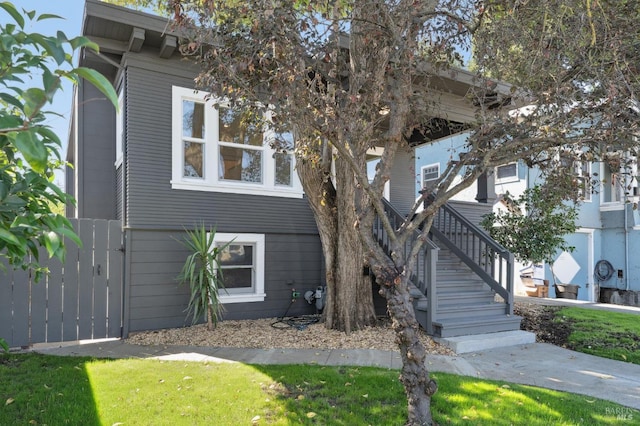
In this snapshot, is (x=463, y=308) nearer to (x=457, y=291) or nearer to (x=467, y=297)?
(x=467, y=297)

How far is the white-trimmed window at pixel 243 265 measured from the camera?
7137 mm

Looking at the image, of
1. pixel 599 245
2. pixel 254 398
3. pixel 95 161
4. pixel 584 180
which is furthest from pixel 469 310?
pixel 599 245

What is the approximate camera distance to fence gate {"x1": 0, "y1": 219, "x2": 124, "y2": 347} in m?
5.44

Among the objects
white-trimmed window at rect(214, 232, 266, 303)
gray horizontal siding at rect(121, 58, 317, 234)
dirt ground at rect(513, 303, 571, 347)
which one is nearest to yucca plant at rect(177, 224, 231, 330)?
gray horizontal siding at rect(121, 58, 317, 234)

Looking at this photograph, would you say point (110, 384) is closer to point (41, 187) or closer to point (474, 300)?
A: point (41, 187)

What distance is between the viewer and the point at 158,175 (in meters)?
6.55

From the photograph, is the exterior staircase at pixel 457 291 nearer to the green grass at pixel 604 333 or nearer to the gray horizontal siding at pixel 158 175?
the green grass at pixel 604 333

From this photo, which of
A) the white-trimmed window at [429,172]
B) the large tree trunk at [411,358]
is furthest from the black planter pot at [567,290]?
the large tree trunk at [411,358]

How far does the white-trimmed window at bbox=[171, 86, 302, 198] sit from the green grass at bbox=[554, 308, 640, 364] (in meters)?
5.20

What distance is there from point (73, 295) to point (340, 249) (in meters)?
3.91

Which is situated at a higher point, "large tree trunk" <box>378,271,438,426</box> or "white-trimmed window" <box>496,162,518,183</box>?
"white-trimmed window" <box>496,162,518,183</box>

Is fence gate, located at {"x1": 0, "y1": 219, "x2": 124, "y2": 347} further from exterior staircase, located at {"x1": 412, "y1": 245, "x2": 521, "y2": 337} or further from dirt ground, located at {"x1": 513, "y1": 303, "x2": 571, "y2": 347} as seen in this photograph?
dirt ground, located at {"x1": 513, "y1": 303, "x2": 571, "y2": 347}

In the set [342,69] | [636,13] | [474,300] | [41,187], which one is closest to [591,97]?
[636,13]

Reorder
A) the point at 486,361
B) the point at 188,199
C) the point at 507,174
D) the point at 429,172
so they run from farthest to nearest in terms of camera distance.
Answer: the point at 429,172
the point at 507,174
the point at 188,199
the point at 486,361
